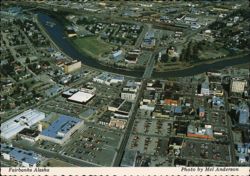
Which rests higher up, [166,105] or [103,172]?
[103,172]

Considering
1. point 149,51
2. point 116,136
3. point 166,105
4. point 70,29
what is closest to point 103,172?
point 116,136

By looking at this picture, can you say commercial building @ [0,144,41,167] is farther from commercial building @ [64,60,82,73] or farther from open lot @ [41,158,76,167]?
commercial building @ [64,60,82,73]

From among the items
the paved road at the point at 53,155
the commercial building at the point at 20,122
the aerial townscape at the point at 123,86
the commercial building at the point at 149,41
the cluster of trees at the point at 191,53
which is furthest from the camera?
the commercial building at the point at 149,41

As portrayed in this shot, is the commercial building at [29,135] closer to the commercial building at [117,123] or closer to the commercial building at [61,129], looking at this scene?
the commercial building at [61,129]

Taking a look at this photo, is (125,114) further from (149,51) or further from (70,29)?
(70,29)

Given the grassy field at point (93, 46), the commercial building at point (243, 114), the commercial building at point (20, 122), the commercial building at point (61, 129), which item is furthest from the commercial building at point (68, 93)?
the commercial building at point (243, 114)

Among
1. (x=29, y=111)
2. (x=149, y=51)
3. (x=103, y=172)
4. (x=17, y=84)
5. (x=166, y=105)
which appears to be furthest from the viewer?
(x=149, y=51)

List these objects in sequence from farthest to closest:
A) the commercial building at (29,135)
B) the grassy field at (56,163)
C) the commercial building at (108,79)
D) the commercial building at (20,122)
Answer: the commercial building at (108,79)
the commercial building at (20,122)
the commercial building at (29,135)
the grassy field at (56,163)
